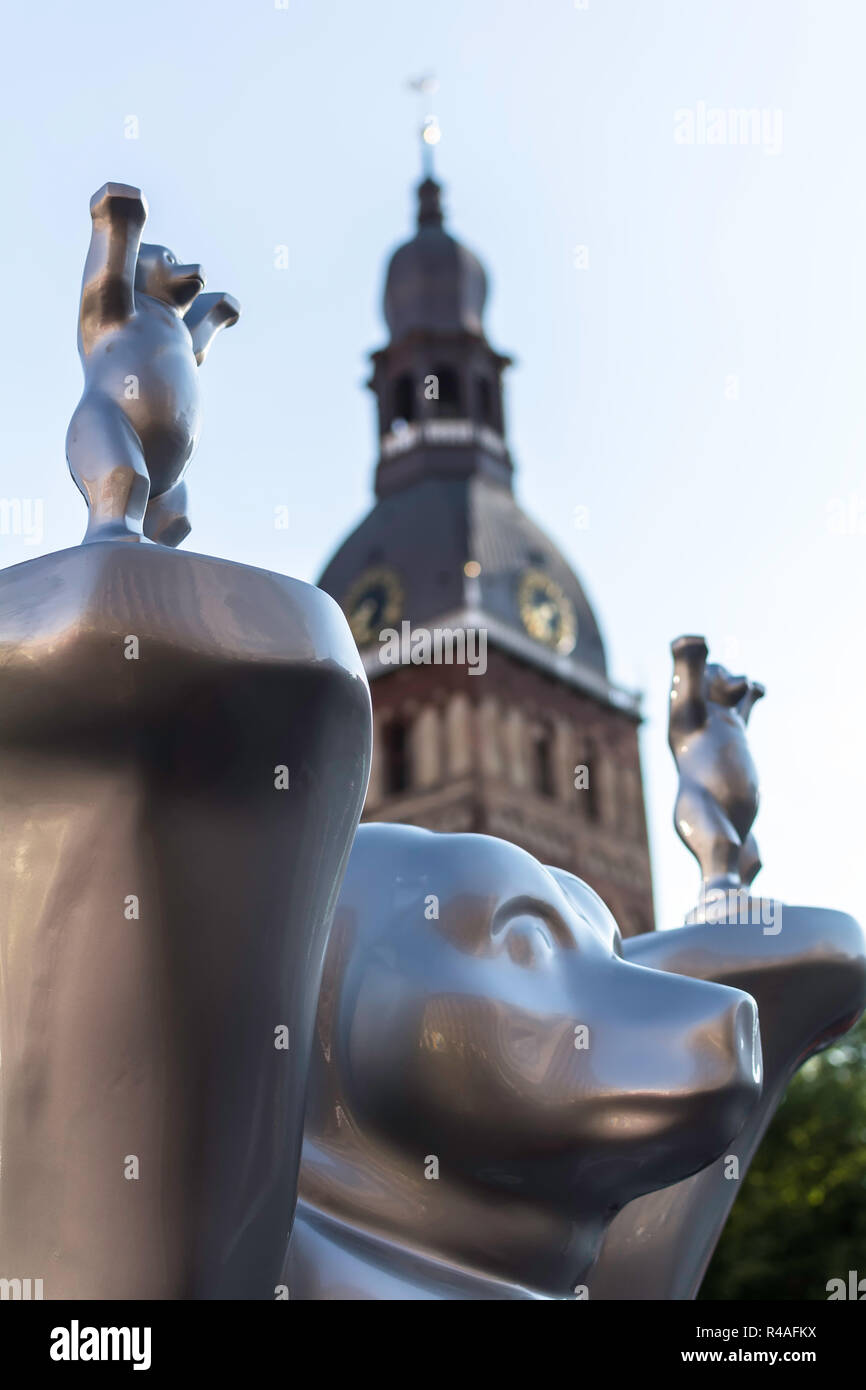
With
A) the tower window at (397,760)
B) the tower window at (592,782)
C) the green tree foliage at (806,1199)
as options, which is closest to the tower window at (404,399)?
the tower window at (397,760)

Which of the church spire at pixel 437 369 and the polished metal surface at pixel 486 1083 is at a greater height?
the church spire at pixel 437 369

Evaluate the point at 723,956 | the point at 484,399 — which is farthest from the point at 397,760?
the point at 723,956

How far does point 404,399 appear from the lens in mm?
37312

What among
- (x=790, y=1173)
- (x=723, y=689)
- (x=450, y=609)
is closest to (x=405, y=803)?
(x=450, y=609)

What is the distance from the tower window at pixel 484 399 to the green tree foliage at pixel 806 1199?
20.3 meters

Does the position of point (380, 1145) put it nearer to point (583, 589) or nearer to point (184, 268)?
point (184, 268)

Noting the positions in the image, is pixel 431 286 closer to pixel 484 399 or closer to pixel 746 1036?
pixel 484 399

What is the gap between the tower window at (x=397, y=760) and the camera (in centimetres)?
3356

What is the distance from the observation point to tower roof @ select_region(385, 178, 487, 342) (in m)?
35.8

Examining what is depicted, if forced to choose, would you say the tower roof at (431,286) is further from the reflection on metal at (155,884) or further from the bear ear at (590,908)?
the reflection on metal at (155,884)

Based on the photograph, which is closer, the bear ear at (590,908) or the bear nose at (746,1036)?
the bear nose at (746,1036)

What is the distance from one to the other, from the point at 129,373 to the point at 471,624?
30544mm

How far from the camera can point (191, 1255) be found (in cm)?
161

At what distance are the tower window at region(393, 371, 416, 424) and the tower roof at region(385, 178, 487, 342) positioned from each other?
3.43 ft
